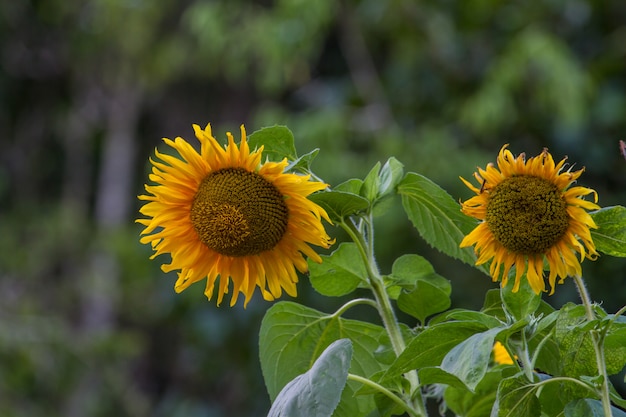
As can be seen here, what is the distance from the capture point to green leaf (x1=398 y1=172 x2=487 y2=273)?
21.1 inches

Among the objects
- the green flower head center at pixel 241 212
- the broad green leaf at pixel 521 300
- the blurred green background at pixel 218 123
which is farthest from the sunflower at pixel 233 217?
the blurred green background at pixel 218 123

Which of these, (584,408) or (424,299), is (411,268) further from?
(584,408)

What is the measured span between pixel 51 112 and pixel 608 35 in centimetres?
292

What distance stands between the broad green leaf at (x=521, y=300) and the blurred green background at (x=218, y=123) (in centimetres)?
210

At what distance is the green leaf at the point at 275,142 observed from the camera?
0.54m

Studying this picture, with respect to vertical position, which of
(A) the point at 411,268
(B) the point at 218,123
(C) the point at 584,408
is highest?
(B) the point at 218,123

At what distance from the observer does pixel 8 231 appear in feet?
14.3

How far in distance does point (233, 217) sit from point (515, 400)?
181 mm

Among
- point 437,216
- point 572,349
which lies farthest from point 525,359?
point 437,216

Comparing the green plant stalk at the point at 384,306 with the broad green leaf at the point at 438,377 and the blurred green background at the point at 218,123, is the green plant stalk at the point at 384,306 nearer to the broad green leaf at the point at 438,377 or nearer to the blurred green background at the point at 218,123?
the broad green leaf at the point at 438,377

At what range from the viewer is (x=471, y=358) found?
42 cm

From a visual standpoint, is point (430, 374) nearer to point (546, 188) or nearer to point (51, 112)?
point (546, 188)

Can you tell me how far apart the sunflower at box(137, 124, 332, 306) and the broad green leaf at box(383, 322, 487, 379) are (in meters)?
0.09

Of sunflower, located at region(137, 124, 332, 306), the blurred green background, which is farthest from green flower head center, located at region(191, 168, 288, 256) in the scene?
the blurred green background
